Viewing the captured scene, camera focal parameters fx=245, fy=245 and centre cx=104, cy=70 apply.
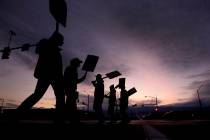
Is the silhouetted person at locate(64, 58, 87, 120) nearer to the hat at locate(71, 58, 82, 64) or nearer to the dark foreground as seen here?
the hat at locate(71, 58, 82, 64)

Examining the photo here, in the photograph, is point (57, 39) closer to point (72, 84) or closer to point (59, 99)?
point (59, 99)

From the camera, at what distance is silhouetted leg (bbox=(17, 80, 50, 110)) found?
4310 mm

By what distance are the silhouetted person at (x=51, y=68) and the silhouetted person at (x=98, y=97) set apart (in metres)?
4.55

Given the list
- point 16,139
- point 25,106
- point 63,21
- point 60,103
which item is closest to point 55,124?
point 60,103

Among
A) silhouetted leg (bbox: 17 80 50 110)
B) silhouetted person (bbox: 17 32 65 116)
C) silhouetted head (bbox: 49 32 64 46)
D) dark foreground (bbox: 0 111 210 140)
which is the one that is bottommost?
dark foreground (bbox: 0 111 210 140)

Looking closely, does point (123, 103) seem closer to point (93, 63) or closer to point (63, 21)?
point (93, 63)

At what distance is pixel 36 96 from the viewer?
14.9 ft

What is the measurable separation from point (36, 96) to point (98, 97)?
5250 mm

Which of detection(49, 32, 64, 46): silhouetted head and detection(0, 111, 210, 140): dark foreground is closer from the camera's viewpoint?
detection(0, 111, 210, 140): dark foreground

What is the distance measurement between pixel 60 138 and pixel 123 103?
10398mm

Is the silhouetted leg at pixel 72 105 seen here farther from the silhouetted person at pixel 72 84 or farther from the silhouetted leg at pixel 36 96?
the silhouetted leg at pixel 36 96

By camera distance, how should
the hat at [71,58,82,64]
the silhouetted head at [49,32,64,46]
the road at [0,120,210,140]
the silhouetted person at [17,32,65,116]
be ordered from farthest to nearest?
the hat at [71,58,82,64] < the silhouetted head at [49,32,64,46] < the silhouetted person at [17,32,65,116] < the road at [0,120,210,140]

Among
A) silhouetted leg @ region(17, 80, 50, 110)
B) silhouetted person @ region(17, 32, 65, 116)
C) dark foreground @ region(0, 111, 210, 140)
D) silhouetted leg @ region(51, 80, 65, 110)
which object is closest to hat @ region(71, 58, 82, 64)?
dark foreground @ region(0, 111, 210, 140)

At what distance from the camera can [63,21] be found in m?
5.50
